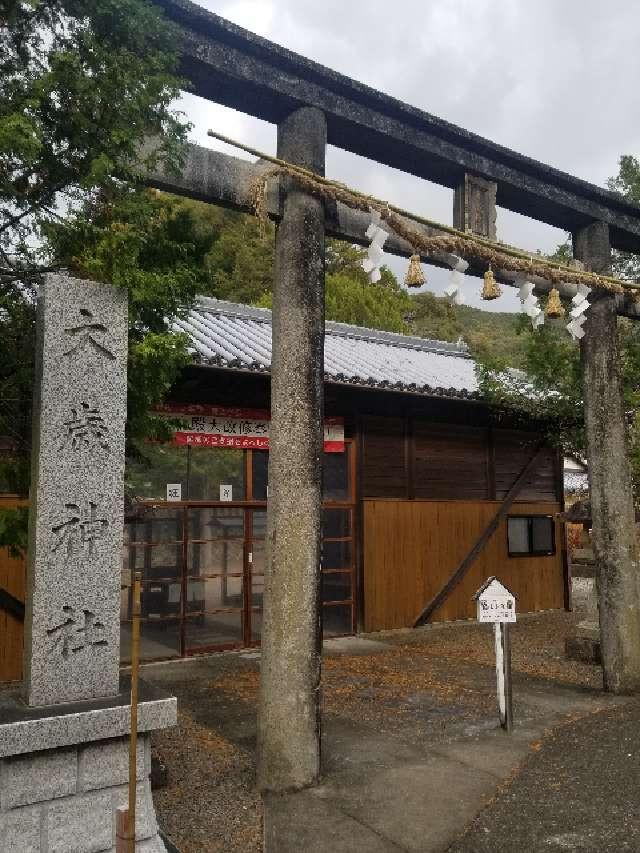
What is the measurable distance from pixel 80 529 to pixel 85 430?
1.99 feet

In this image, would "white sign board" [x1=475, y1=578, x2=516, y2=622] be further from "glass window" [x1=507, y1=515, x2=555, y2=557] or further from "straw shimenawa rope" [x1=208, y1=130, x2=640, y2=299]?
"glass window" [x1=507, y1=515, x2=555, y2=557]

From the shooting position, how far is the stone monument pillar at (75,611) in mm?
3666

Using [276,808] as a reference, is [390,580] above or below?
above

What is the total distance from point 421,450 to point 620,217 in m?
5.80

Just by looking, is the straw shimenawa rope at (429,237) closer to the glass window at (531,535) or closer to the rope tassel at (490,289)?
the rope tassel at (490,289)

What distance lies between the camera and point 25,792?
3.63 m

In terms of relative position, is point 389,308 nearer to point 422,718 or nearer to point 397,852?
point 422,718

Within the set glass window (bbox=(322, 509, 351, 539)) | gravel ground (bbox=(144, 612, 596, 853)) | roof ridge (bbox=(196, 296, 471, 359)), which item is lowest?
gravel ground (bbox=(144, 612, 596, 853))

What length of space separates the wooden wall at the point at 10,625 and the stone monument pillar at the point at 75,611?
5236 mm

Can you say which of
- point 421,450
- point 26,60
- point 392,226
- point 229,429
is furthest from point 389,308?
point 26,60

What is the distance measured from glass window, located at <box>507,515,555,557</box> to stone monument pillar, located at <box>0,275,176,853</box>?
1159 centimetres

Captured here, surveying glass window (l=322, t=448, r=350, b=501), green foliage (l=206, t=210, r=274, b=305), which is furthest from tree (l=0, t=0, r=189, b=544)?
green foliage (l=206, t=210, r=274, b=305)

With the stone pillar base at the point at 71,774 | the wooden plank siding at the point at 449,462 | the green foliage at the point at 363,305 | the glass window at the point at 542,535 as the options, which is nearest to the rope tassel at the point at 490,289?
the stone pillar base at the point at 71,774

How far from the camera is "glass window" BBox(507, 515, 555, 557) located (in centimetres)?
1451
